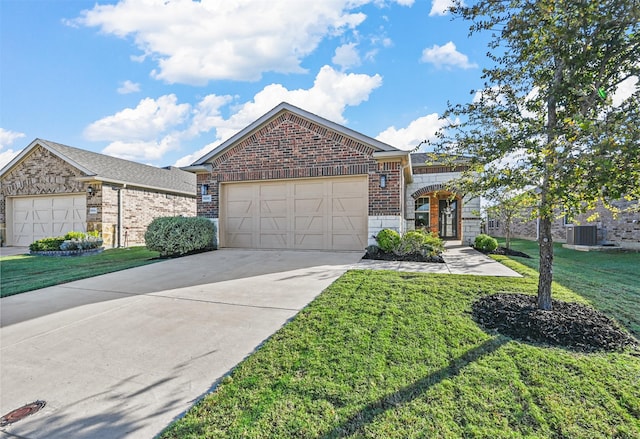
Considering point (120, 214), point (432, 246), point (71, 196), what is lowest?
point (432, 246)

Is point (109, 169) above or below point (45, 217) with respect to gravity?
above

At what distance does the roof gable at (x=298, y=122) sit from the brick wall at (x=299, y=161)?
6 cm

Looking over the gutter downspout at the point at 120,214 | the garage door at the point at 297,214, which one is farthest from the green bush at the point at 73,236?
the garage door at the point at 297,214

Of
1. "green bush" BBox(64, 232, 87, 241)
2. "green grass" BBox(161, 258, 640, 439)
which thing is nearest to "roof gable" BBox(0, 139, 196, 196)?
"green bush" BBox(64, 232, 87, 241)

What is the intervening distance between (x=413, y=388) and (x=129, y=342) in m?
2.81

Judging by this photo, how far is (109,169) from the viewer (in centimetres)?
1424

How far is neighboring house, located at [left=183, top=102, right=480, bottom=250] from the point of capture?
9180mm

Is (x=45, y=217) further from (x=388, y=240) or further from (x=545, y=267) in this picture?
(x=545, y=267)

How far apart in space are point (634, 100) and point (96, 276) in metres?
8.81

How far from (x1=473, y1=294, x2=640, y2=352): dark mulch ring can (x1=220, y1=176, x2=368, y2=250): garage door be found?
5.92 metres

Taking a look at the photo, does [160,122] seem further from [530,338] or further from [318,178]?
[530,338]

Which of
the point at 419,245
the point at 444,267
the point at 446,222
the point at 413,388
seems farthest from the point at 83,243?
the point at 446,222

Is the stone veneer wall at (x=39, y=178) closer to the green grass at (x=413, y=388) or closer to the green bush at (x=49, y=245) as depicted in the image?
the green bush at (x=49, y=245)

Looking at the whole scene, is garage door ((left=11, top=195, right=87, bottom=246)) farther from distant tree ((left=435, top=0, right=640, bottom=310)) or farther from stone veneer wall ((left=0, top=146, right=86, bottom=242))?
distant tree ((left=435, top=0, right=640, bottom=310))
